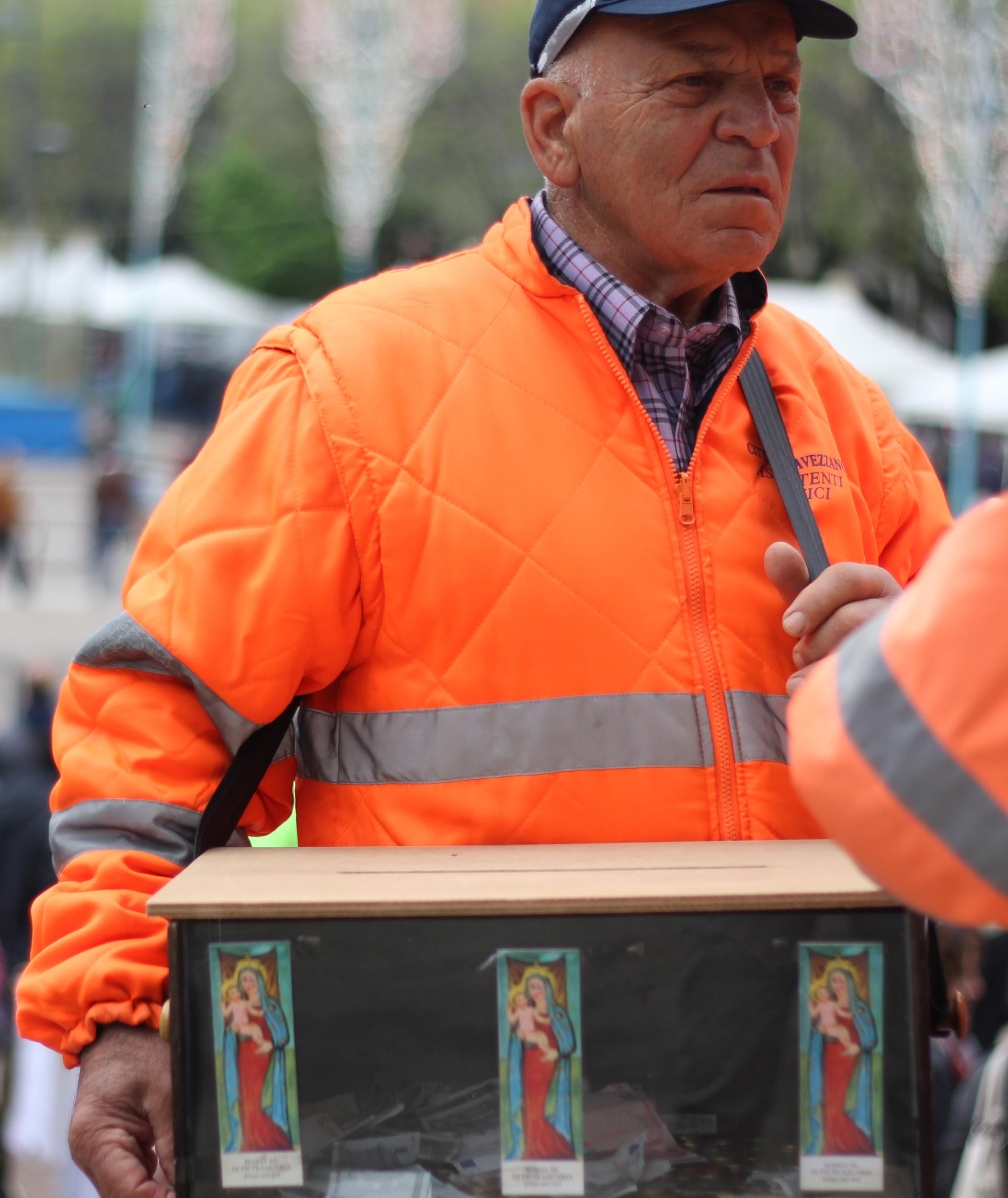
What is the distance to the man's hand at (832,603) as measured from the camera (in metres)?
1.87

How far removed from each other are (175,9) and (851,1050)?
25.5 metres

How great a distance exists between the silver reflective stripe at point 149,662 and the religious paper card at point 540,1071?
20.6 inches

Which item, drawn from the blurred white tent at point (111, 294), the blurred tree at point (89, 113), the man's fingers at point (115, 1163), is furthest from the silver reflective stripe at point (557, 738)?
the blurred tree at point (89, 113)

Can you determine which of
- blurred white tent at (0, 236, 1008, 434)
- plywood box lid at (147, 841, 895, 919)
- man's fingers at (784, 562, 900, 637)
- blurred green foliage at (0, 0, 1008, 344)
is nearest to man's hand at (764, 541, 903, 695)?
man's fingers at (784, 562, 900, 637)

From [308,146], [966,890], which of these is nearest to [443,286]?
[966,890]

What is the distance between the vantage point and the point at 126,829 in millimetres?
1873

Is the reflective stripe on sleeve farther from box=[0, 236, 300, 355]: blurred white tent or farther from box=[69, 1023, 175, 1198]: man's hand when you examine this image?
box=[0, 236, 300, 355]: blurred white tent

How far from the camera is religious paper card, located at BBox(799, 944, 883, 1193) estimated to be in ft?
5.12

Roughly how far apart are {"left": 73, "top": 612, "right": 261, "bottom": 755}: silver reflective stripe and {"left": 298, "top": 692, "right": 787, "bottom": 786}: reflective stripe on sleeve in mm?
210

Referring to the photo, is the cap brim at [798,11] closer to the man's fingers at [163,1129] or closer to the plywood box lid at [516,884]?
the plywood box lid at [516,884]

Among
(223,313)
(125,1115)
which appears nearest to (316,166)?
(223,313)

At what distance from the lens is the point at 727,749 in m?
1.95

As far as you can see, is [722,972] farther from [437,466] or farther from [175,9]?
[175,9]

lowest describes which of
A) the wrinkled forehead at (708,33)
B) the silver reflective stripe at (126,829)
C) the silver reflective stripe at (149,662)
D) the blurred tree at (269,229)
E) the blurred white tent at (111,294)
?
the silver reflective stripe at (126,829)
